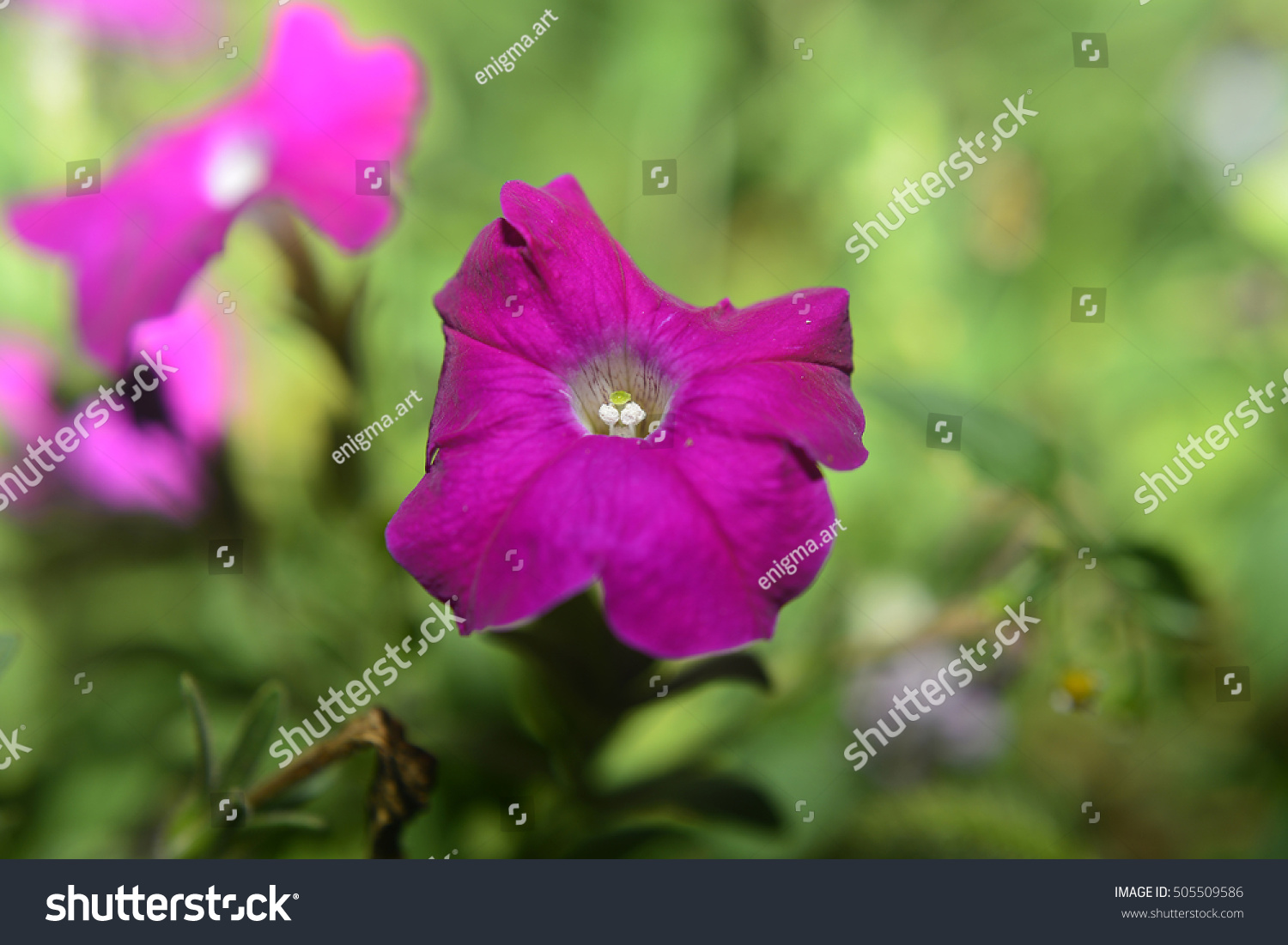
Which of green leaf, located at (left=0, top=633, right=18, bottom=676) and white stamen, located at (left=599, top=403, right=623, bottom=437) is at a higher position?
white stamen, located at (left=599, top=403, right=623, bottom=437)

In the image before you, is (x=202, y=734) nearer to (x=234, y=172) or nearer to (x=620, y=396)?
(x=620, y=396)

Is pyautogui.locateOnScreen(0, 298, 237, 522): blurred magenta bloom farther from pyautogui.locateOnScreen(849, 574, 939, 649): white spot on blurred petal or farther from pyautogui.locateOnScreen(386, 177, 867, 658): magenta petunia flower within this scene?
pyautogui.locateOnScreen(849, 574, 939, 649): white spot on blurred petal

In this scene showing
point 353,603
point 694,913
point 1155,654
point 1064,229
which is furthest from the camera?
point 1064,229

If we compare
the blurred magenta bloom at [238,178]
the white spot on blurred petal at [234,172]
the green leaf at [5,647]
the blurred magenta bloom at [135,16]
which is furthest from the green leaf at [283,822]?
the blurred magenta bloom at [135,16]

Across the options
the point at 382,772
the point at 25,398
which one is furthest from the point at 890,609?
the point at 25,398

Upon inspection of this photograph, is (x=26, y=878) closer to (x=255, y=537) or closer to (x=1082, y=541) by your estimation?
(x=255, y=537)

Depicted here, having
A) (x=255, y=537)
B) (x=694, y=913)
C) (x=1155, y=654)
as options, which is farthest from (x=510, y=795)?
(x=1155, y=654)

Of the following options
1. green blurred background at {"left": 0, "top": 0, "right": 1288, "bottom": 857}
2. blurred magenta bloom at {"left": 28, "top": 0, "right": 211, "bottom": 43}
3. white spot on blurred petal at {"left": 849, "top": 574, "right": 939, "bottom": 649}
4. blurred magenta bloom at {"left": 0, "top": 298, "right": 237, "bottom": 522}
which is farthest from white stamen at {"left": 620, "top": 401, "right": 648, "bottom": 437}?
blurred magenta bloom at {"left": 28, "top": 0, "right": 211, "bottom": 43}
